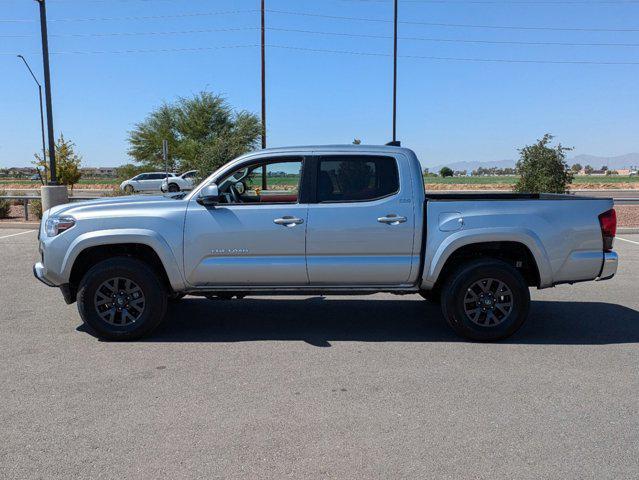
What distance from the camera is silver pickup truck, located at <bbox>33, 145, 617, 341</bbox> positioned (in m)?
5.61

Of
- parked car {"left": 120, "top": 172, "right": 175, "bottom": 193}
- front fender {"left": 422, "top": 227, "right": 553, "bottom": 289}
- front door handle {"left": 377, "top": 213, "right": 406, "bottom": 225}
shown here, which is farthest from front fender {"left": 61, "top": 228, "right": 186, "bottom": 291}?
parked car {"left": 120, "top": 172, "right": 175, "bottom": 193}

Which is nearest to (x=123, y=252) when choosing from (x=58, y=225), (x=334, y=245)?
(x=58, y=225)

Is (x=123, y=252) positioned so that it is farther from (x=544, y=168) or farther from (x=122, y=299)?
(x=544, y=168)

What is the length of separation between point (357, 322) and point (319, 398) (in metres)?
2.27

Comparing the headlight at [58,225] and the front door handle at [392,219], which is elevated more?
the front door handle at [392,219]

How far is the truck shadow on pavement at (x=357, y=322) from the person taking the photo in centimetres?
590

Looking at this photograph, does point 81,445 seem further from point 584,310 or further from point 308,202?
point 584,310

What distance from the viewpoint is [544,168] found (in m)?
17.7

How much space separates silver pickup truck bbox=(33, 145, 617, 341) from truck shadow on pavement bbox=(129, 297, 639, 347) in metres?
0.50

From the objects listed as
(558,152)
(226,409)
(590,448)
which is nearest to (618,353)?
(590,448)

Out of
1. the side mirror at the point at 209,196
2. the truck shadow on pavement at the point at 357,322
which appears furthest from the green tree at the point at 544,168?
the side mirror at the point at 209,196

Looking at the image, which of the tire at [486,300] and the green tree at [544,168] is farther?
the green tree at [544,168]

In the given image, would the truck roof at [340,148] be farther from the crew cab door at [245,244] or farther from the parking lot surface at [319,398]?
the parking lot surface at [319,398]

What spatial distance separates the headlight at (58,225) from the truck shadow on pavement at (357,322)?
1390 millimetres
